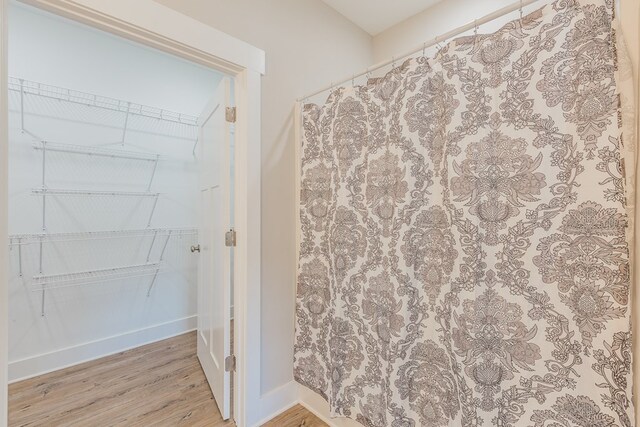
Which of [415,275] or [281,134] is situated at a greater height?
[281,134]

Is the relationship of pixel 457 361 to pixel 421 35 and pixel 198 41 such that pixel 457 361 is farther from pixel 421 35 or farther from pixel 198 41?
pixel 421 35

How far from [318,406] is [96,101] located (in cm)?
273

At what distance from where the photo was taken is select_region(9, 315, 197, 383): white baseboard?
200cm

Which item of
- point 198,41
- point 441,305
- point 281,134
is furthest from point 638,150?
point 198,41

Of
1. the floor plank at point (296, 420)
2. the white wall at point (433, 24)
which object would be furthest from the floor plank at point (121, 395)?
the white wall at point (433, 24)

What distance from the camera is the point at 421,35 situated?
6.68 feet

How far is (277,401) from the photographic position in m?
1.65

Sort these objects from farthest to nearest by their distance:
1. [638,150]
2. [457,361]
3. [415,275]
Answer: [415,275]
[457,361]
[638,150]

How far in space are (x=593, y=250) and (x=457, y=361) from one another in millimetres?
558

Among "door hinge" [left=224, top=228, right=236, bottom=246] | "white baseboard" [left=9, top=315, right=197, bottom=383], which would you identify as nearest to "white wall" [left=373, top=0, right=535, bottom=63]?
"door hinge" [left=224, top=228, right=236, bottom=246]

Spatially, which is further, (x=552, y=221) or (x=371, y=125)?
(x=371, y=125)

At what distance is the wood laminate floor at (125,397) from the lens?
5.31 ft

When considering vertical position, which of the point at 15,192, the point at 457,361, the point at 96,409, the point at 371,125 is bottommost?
the point at 96,409

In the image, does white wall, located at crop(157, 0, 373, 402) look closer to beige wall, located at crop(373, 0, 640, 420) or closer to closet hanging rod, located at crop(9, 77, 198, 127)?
beige wall, located at crop(373, 0, 640, 420)
